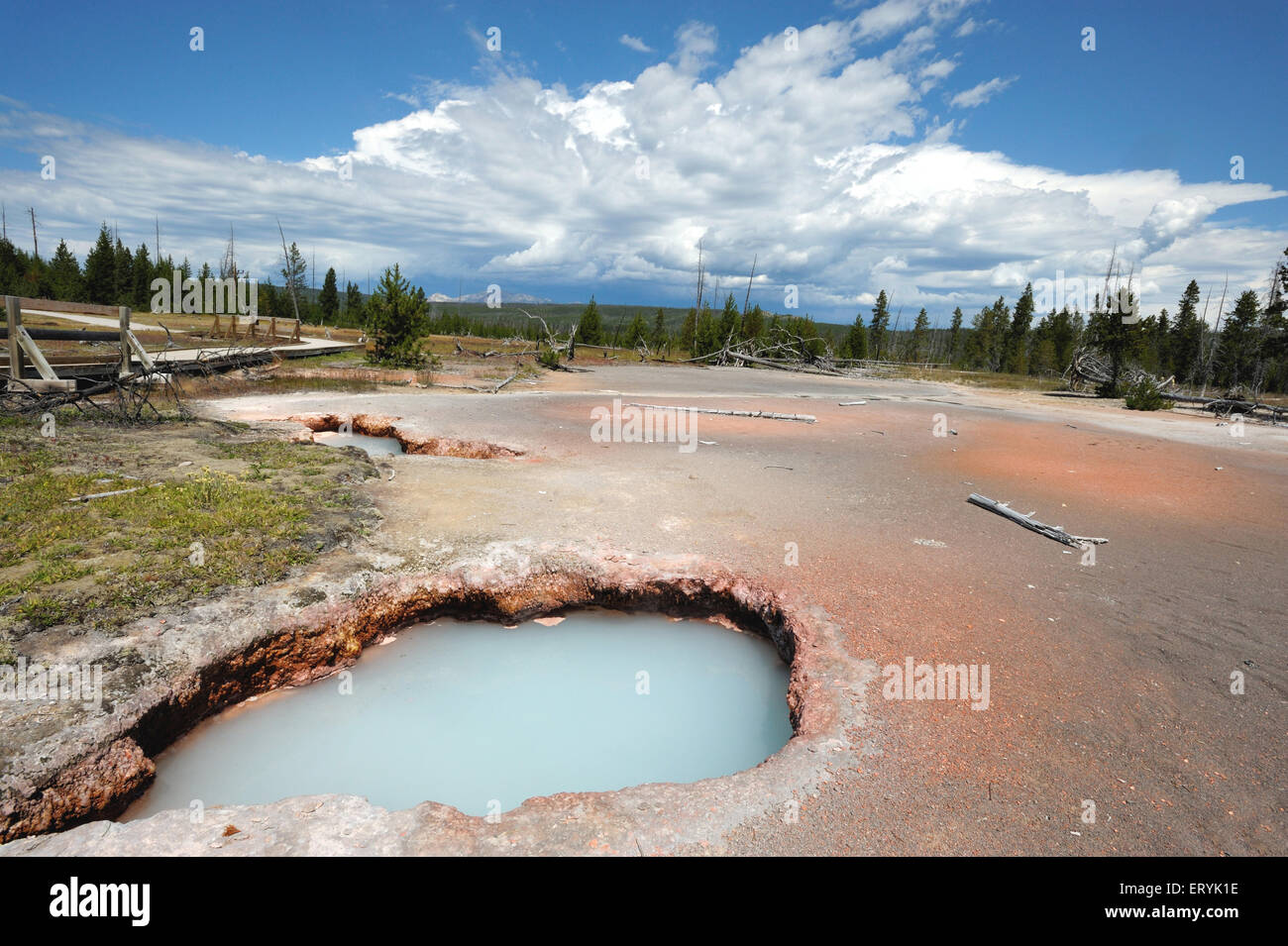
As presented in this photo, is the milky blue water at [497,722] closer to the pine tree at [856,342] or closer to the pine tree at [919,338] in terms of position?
the pine tree at [856,342]

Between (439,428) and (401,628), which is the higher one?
(439,428)

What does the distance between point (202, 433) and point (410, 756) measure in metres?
9.33

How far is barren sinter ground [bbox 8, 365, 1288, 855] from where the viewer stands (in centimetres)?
325

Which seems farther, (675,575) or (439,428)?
(439,428)

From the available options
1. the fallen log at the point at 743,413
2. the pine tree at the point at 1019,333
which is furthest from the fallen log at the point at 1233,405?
the pine tree at the point at 1019,333

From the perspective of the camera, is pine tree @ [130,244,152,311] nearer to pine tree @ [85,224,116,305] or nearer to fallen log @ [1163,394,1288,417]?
pine tree @ [85,224,116,305]

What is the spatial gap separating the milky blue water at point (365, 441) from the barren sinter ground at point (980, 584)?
1.95 feet

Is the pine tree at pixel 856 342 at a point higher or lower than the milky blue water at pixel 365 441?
higher

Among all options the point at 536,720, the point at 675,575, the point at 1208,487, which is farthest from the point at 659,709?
the point at 1208,487

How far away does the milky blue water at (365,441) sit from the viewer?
12.8 metres

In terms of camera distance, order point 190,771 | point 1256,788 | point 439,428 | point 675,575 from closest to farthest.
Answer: point 1256,788, point 190,771, point 675,575, point 439,428

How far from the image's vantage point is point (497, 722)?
464cm
